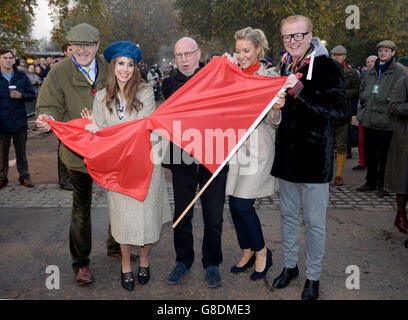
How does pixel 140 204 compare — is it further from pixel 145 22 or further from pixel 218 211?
pixel 145 22

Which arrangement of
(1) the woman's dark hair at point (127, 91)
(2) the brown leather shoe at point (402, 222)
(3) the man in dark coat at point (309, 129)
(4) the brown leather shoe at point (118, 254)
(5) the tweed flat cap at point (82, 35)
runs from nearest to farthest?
(3) the man in dark coat at point (309, 129)
(1) the woman's dark hair at point (127, 91)
(5) the tweed flat cap at point (82, 35)
(4) the brown leather shoe at point (118, 254)
(2) the brown leather shoe at point (402, 222)

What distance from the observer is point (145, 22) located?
5459 centimetres

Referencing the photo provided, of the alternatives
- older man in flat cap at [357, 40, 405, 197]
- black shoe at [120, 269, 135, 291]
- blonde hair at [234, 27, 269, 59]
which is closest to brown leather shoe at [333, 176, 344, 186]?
older man in flat cap at [357, 40, 405, 197]

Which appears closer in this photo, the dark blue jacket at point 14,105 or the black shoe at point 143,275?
the black shoe at point 143,275

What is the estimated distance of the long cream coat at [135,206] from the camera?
3.62 meters

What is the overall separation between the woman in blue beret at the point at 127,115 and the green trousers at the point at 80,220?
30 centimetres

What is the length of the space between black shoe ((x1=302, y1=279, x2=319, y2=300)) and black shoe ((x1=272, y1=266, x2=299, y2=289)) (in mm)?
207

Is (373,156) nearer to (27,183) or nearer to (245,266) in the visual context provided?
(245,266)

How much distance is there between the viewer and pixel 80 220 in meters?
3.91

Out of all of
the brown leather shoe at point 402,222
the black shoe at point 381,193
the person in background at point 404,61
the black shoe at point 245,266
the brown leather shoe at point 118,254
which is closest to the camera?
the black shoe at point 245,266
